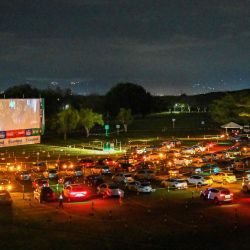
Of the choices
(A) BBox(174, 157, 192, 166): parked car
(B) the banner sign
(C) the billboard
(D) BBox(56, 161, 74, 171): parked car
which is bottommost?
(D) BBox(56, 161, 74, 171): parked car

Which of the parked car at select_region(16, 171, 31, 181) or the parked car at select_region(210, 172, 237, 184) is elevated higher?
the parked car at select_region(210, 172, 237, 184)

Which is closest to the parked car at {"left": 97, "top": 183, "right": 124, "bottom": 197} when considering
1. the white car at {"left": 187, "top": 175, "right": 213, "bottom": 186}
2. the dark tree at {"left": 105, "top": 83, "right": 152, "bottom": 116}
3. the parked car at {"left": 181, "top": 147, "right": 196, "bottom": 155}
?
the white car at {"left": 187, "top": 175, "right": 213, "bottom": 186}

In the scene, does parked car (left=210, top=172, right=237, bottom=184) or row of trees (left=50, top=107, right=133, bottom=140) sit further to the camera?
row of trees (left=50, top=107, right=133, bottom=140)

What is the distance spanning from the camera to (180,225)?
23.8m

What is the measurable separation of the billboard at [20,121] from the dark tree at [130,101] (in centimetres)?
11056

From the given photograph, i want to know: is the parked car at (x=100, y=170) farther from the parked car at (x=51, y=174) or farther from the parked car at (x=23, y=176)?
the parked car at (x=23, y=176)

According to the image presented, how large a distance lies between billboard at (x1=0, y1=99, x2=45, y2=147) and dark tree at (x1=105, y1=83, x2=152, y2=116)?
363 feet

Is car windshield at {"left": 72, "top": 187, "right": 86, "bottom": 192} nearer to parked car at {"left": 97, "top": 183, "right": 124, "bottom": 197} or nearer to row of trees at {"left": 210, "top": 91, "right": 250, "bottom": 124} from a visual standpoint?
parked car at {"left": 97, "top": 183, "right": 124, "bottom": 197}

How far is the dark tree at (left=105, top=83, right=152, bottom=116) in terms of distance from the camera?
150875mm

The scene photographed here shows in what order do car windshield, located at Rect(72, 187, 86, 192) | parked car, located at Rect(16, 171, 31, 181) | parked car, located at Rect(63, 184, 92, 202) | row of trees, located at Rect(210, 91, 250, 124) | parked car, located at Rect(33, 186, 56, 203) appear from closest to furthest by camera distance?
parked car, located at Rect(33, 186, 56, 203) < parked car, located at Rect(63, 184, 92, 202) < car windshield, located at Rect(72, 187, 86, 192) < parked car, located at Rect(16, 171, 31, 181) < row of trees, located at Rect(210, 91, 250, 124)

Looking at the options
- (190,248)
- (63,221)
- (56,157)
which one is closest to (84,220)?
(63,221)

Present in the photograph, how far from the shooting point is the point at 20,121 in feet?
123

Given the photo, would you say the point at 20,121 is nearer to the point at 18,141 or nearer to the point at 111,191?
Result: the point at 18,141

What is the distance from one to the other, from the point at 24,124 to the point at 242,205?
17.3 m
